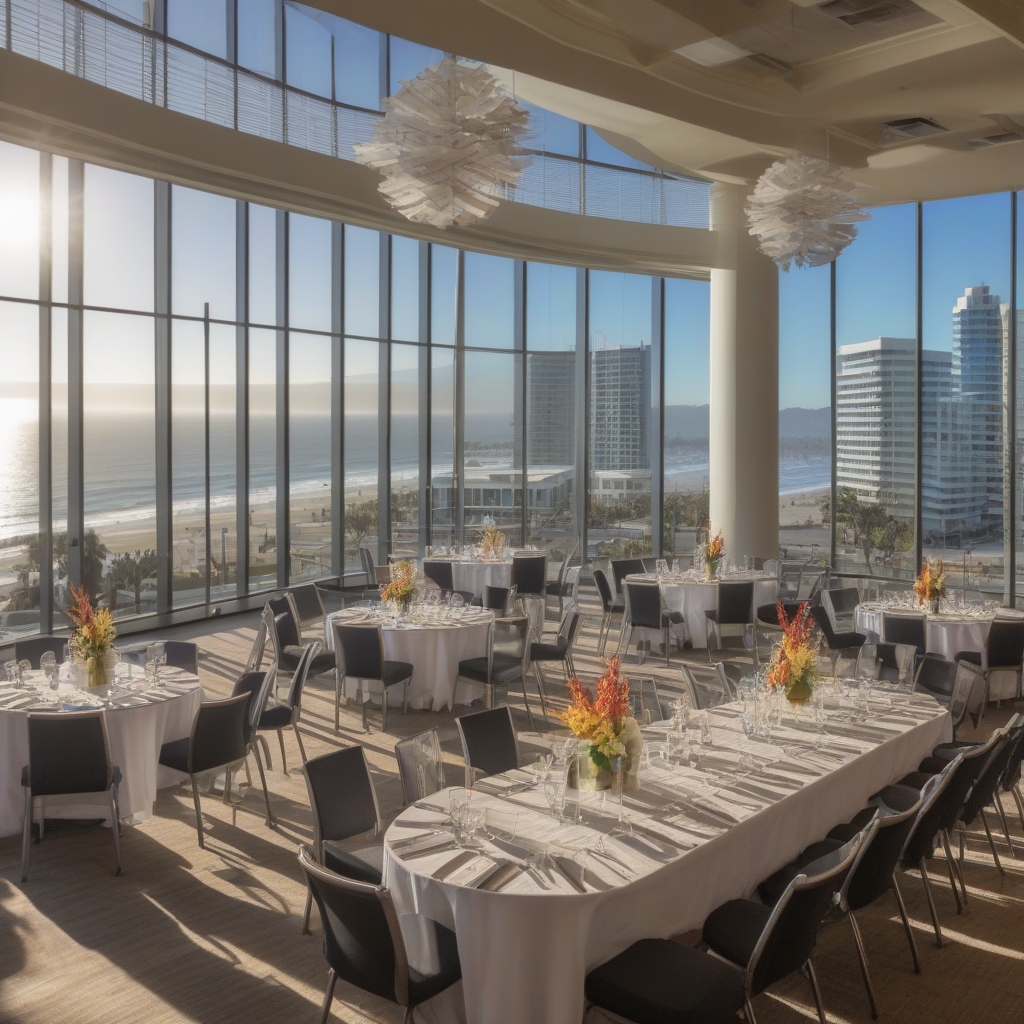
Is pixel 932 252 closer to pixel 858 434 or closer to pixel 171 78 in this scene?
pixel 858 434

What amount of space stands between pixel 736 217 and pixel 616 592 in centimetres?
536

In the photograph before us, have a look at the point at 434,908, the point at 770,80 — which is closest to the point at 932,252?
the point at 770,80

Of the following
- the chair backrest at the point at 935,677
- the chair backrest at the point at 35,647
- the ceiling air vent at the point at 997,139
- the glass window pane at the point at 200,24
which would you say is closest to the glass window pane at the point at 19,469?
the chair backrest at the point at 35,647

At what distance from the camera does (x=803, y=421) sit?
48.4ft

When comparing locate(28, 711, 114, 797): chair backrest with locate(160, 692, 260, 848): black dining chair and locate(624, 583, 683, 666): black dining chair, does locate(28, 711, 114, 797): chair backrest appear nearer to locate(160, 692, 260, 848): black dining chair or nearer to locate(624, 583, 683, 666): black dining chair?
locate(160, 692, 260, 848): black dining chair

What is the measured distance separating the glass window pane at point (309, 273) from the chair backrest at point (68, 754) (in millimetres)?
9187

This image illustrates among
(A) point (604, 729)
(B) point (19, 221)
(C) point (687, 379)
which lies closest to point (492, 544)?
(C) point (687, 379)

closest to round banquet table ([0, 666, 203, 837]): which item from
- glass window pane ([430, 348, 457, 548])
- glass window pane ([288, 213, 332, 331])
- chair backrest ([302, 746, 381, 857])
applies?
chair backrest ([302, 746, 381, 857])

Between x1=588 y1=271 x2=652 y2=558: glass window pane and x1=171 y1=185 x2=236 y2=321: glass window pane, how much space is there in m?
5.69

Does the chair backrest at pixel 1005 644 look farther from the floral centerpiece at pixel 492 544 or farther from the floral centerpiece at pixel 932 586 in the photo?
the floral centerpiece at pixel 492 544

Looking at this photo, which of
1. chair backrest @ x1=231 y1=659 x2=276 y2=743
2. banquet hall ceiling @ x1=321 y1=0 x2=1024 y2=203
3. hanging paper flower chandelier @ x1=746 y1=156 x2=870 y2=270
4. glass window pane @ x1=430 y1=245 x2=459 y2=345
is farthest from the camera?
glass window pane @ x1=430 y1=245 x2=459 y2=345

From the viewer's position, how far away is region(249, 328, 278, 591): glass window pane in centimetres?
1320

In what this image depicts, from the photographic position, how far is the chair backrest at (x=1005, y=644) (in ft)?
27.7

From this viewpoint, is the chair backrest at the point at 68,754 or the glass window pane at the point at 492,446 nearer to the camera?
the chair backrest at the point at 68,754
